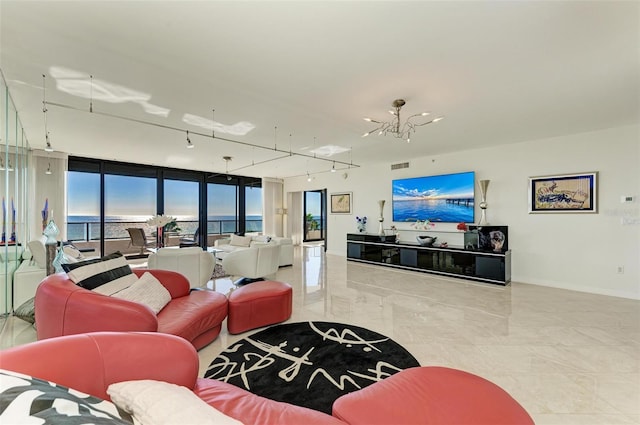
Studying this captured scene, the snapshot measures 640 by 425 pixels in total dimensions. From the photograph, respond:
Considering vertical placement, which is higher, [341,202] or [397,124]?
[397,124]

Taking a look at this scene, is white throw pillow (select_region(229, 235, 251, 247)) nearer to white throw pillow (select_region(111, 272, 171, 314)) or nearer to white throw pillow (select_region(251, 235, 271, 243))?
white throw pillow (select_region(251, 235, 271, 243))

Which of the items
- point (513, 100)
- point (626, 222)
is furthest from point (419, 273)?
point (513, 100)

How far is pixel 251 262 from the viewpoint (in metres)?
5.07

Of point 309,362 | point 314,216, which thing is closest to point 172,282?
point 309,362

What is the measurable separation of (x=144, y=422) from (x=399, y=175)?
23.7 ft

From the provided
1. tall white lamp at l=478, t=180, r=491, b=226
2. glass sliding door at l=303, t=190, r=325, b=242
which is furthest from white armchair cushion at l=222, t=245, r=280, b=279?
glass sliding door at l=303, t=190, r=325, b=242

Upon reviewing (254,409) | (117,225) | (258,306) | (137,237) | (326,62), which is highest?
(326,62)

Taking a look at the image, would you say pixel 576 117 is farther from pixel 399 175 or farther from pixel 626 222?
pixel 399 175

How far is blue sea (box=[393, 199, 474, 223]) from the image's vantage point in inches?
241

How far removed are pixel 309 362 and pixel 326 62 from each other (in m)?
2.79

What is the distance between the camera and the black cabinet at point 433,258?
17.3 ft

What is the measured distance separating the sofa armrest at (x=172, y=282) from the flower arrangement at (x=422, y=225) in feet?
17.9

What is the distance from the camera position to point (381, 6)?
1.96 metres

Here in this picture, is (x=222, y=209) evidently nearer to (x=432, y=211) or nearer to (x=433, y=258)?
(x=432, y=211)
